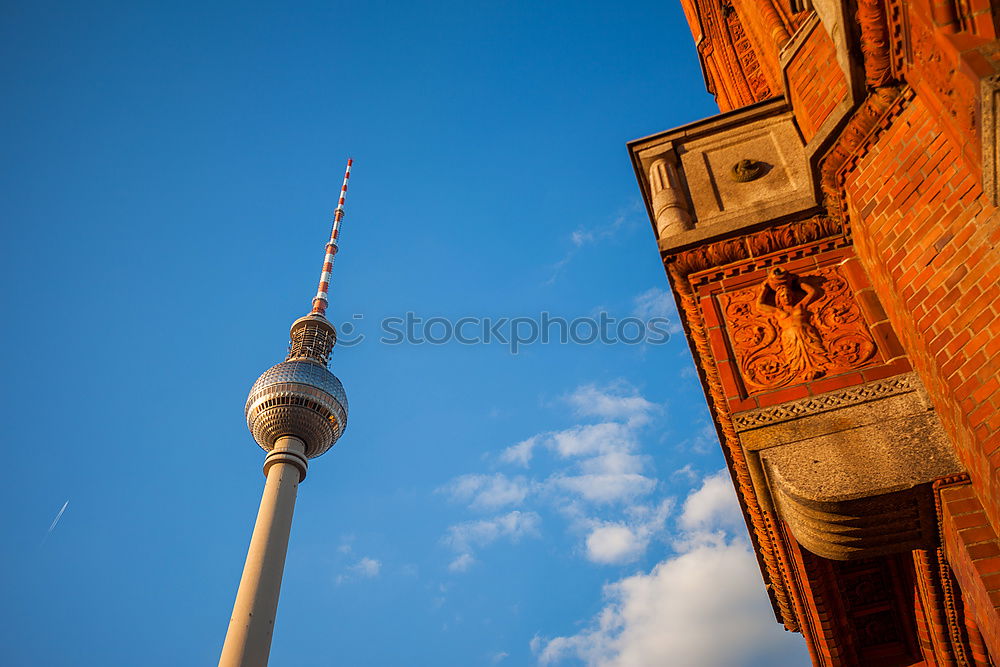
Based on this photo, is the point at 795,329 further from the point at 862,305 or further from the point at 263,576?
the point at 263,576

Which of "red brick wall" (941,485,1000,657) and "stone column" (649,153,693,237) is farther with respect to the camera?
"stone column" (649,153,693,237)

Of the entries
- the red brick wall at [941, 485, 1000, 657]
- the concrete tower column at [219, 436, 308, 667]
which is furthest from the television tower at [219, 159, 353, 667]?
the red brick wall at [941, 485, 1000, 657]

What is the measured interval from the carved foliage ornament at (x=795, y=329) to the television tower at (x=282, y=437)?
32779 millimetres

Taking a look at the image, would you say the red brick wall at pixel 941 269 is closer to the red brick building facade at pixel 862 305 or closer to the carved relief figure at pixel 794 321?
the red brick building facade at pixel 862 305

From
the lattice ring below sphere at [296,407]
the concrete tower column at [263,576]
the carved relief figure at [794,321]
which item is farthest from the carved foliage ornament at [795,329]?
the lattice ring below sphere at [296,407]

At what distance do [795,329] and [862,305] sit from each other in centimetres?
44

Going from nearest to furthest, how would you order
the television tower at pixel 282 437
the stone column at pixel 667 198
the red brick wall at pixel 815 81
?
the red brick wall at pixel 815 81, the stone column at pixel 667 198, the television tower at pixel 282 437

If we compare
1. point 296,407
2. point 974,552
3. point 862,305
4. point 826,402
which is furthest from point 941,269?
point 296,407

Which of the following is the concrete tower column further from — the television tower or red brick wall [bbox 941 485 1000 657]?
red brick wall [bbox 941 485 1000 657]

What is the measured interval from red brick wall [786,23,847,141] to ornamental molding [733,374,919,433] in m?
1.80

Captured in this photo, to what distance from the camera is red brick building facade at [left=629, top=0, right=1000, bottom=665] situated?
11.4ft

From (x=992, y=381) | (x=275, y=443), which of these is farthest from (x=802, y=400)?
(x=275, y=443)

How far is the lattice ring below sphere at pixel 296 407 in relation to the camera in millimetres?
44625

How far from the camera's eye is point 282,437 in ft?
145
